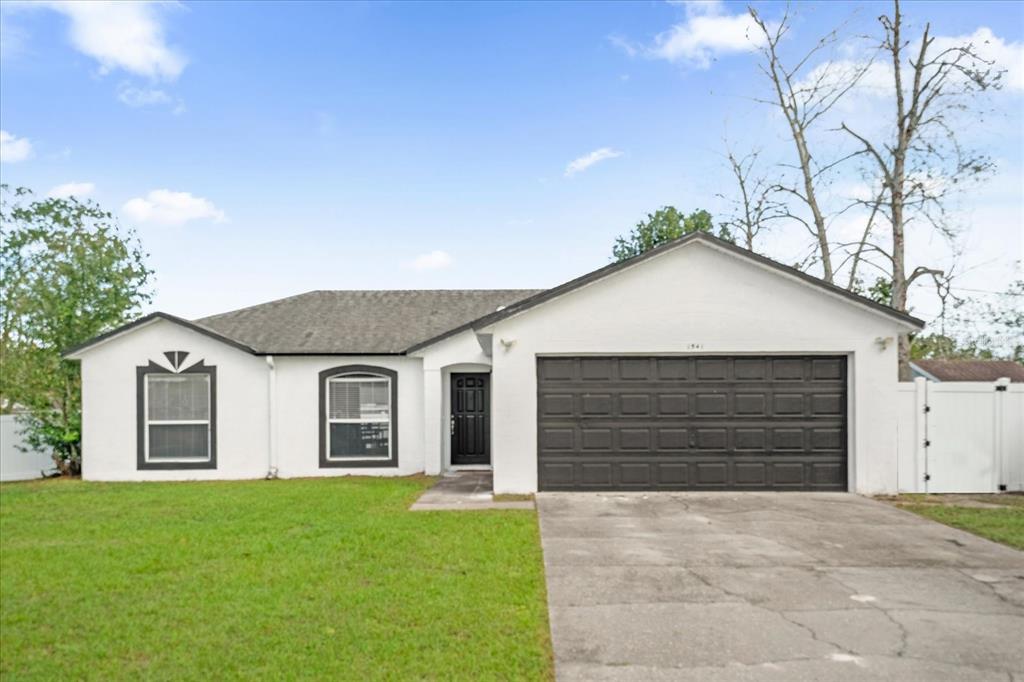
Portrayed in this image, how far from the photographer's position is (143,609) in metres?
5.55

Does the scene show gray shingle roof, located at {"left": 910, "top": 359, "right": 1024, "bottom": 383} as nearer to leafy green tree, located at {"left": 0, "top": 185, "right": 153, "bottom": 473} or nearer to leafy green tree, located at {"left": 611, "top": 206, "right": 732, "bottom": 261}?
leafy green tree, located at {"left": 611, "top": 206, "right": 732, "bottom": 261}

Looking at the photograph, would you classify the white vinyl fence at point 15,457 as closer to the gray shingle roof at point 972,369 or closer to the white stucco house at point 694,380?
the white stucco house at point 694,380

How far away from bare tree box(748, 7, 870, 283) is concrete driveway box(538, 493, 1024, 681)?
506 inches

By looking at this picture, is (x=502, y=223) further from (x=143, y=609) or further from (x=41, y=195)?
(x=143, y=609)

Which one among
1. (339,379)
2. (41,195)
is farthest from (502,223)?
(41,195)

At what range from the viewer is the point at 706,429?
36.9ft

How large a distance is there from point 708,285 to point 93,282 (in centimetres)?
1488

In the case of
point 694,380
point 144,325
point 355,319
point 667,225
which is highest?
point 667,225

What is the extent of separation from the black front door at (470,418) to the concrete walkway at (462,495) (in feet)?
3.74

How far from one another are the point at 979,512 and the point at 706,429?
4.19 meters

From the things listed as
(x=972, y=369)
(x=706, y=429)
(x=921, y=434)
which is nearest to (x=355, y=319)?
(x=706, y=429)

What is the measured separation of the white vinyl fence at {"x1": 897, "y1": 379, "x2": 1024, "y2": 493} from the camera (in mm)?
11305

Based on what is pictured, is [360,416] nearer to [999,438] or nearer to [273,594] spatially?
[273,594]

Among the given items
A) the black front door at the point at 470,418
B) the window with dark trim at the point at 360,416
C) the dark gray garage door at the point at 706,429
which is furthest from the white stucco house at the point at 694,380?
the window with dark trim at the point at 360,416
